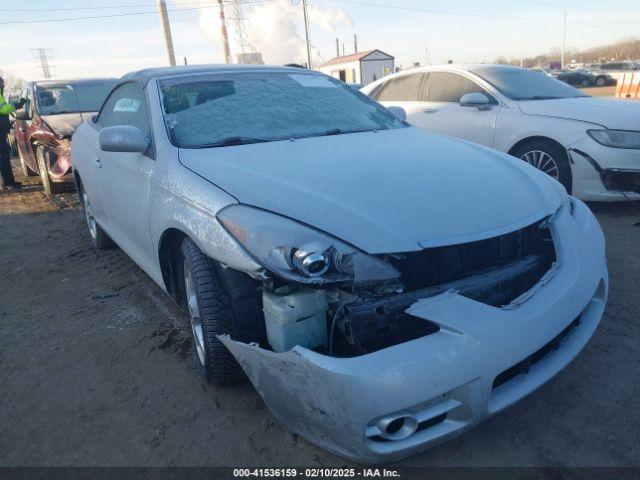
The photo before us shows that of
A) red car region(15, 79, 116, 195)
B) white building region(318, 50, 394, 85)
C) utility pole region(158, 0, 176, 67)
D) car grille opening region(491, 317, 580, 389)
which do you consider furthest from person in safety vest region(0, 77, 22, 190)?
white building region(318, 50, 394, 85)

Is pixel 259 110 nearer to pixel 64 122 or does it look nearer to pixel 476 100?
pixel 476 100

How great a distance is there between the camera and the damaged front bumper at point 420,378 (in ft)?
5.33

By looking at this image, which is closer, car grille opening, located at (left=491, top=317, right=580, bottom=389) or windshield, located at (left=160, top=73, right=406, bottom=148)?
car grille opening, located at (left=491, top=317, right=580, bottom=389)

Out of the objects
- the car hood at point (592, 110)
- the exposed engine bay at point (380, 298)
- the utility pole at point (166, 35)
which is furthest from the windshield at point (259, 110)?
the utility pole at point (166, 35)

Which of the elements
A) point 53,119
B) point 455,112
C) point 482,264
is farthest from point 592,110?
point 53,119

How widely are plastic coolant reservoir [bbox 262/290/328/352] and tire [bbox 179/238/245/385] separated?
0.37 metres

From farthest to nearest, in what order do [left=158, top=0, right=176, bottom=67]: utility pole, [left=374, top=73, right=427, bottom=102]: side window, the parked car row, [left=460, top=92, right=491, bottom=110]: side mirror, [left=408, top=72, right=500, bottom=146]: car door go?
the parked car row
[left=158, top=0, right=176, bottom=67]: utility pole
[left=374, top=73, right=427, bottom=102]: side window
[left=408, top=72, right=500, bottom=146]: car door
[left=460, top=92, right=491, bottom=110]: side mirror

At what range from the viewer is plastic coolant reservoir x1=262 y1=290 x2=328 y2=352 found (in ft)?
6.07

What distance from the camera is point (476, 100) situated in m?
5.32

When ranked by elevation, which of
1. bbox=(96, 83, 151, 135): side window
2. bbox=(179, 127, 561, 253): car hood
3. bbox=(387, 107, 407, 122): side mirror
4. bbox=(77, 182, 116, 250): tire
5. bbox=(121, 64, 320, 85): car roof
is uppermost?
bbox=(121, 64, 320, 85): car roof

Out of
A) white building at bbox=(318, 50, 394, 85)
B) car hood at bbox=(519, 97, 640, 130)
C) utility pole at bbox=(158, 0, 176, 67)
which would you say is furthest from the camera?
white building at bbox=(318, 50, 394, 85)

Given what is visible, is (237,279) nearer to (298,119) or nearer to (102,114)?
(298,119)

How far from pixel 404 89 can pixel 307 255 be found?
207 inches

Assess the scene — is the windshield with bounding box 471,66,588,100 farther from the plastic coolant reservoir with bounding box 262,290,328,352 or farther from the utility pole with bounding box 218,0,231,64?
the utility pole with bounding box 218,0,231,64
